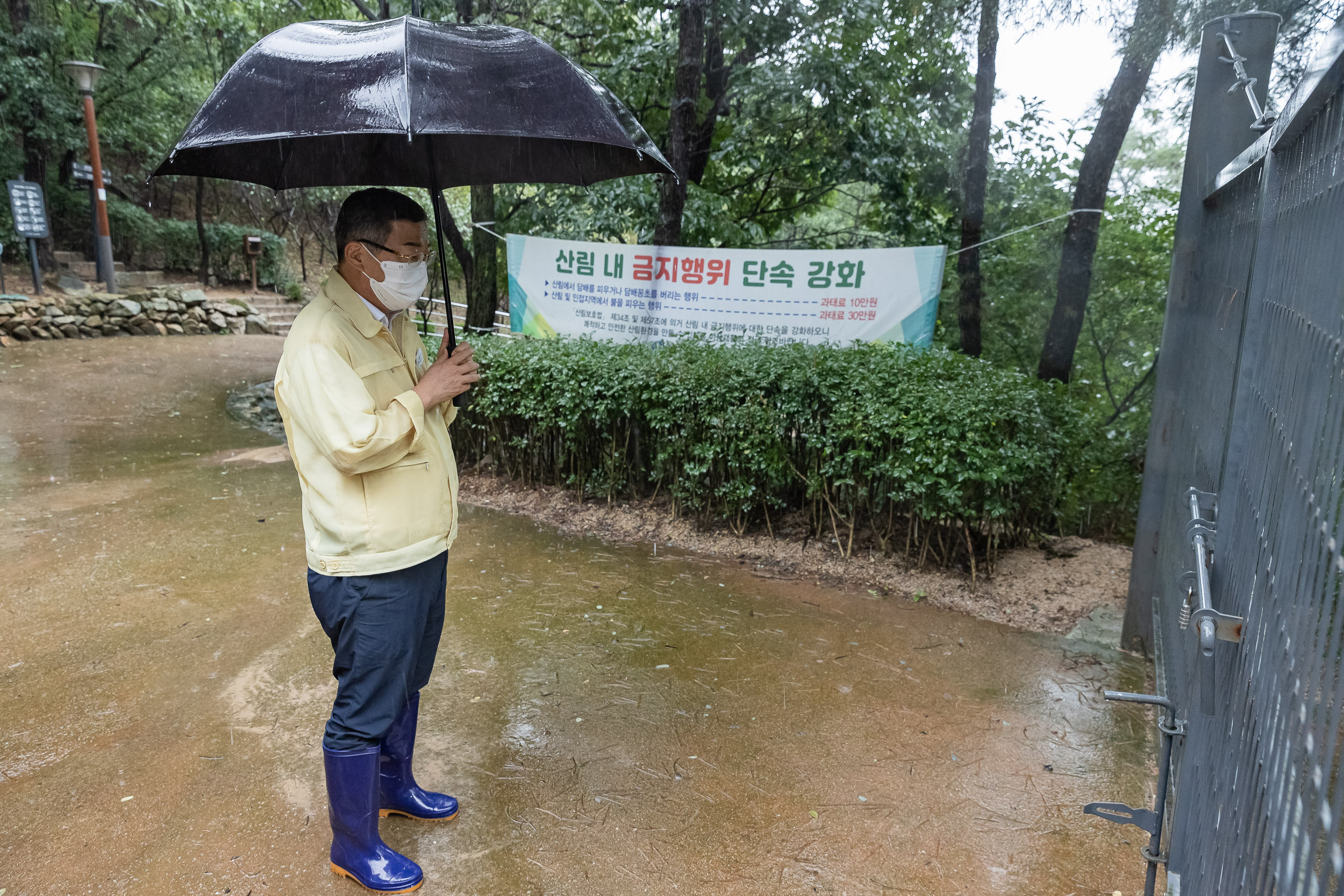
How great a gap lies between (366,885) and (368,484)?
110 centimetres

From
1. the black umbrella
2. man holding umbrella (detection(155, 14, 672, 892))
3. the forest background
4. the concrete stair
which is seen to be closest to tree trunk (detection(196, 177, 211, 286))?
the concrete stair

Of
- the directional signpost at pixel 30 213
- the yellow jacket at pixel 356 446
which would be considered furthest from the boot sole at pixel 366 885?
the directional signpost at pixel 30 213

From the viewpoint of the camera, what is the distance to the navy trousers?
2148 millimetres

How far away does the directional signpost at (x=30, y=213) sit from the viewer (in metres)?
12.9

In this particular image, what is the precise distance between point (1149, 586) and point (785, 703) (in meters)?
1.77

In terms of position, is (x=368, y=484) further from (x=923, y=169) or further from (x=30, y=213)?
(x=30, y=213)

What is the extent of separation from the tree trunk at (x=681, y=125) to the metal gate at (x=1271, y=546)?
4717 mm

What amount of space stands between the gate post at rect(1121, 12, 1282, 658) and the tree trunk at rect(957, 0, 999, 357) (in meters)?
2.82

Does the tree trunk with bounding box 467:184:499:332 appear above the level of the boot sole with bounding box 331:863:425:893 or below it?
above

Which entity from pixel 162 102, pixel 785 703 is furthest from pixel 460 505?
pixel 162 102

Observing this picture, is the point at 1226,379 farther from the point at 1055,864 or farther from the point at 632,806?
the point at 632,806

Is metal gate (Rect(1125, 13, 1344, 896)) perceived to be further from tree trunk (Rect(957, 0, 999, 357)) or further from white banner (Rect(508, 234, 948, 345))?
tree trunk (Rect(957, 0, 999, 357))

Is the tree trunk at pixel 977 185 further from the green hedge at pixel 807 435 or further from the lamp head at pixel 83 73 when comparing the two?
the lamp head at pixel 83 73

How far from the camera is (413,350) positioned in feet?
8.12
